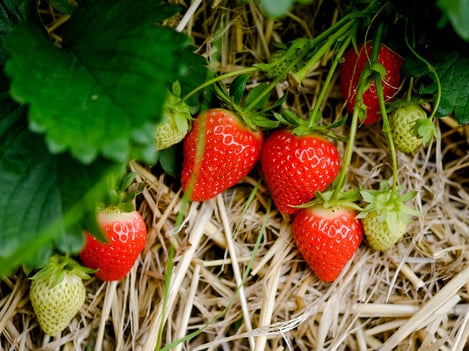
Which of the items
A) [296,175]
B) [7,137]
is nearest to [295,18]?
[296,175]

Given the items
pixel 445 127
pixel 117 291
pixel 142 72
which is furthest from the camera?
pixel 445 127

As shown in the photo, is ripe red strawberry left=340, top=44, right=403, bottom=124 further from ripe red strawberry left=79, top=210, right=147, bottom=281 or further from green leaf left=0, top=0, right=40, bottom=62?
green leaf left=0, top=0, right=40, bottom=62

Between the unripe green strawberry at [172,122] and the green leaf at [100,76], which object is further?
the unripe green strawberry at [172,122]

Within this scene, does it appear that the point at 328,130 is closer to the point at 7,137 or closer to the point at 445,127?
the point at 445,127

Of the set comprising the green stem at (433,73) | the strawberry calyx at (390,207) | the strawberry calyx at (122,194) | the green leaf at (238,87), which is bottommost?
the strawberry calyx at (390,207)

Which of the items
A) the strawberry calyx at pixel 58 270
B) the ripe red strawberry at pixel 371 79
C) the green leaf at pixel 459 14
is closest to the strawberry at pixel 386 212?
the ripe red strawberry at pixel 371 79

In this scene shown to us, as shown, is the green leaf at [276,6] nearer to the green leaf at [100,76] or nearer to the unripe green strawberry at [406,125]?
the green leaf at [100,76]
